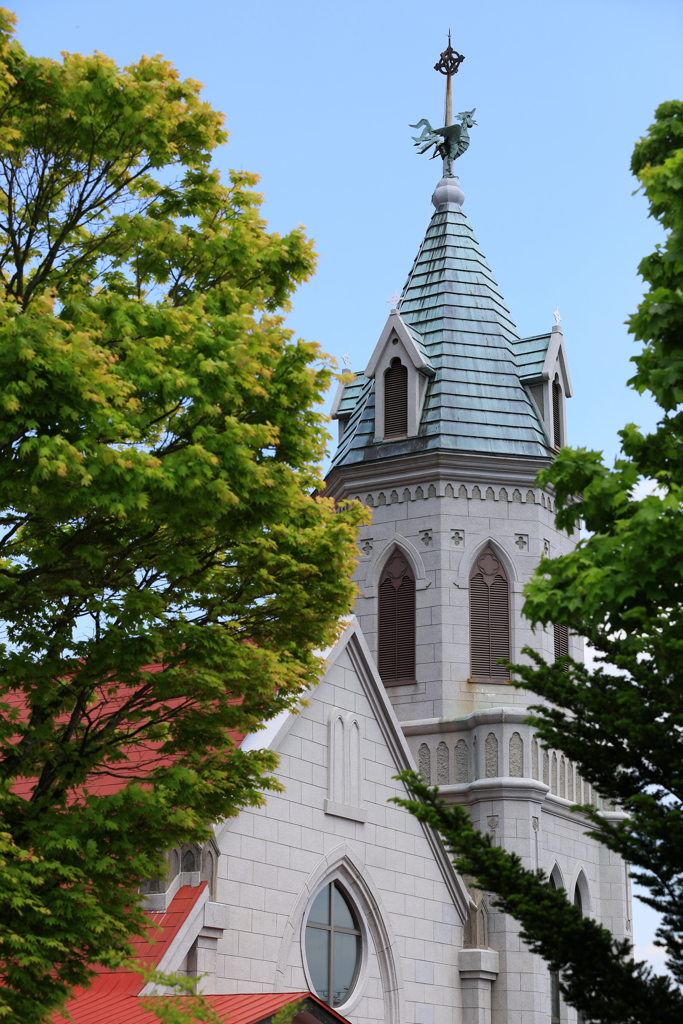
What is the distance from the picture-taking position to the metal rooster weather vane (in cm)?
3127

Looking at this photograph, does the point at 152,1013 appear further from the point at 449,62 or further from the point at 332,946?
the point at 449,62

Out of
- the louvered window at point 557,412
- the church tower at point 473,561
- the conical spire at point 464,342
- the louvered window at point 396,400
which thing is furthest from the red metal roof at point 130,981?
the louvered window at point 557,412

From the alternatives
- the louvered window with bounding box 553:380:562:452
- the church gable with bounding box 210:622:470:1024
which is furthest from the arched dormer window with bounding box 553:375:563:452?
the church gable with bounding box 210:622:470:1024

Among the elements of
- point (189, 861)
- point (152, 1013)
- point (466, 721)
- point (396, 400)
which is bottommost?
point (152, 1013)

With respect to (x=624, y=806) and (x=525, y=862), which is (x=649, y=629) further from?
(x=525, y=862)

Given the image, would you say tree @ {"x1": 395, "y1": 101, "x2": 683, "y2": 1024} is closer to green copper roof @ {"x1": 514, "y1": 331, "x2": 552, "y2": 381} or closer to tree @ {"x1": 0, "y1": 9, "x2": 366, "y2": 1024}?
tree @ {"x1": 0, "y1": 9, "x2": 366, "y2": 1024}

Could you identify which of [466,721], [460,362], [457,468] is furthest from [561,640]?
[460,362]

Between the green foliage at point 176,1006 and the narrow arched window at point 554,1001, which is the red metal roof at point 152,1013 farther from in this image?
the narrow arched window at point 554,1001

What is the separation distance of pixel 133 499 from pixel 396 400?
17521 millimetres

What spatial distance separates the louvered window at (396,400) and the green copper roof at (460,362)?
404mm

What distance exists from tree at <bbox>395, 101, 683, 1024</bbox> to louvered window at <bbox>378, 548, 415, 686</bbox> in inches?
545

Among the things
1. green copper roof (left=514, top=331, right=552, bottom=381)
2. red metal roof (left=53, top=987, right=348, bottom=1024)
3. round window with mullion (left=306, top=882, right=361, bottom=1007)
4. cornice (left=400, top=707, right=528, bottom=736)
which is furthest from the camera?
green copper roof (left=514, top=331, right=552, bottom=381)

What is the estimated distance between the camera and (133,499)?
35.9ft

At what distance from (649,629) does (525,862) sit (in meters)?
14.5
